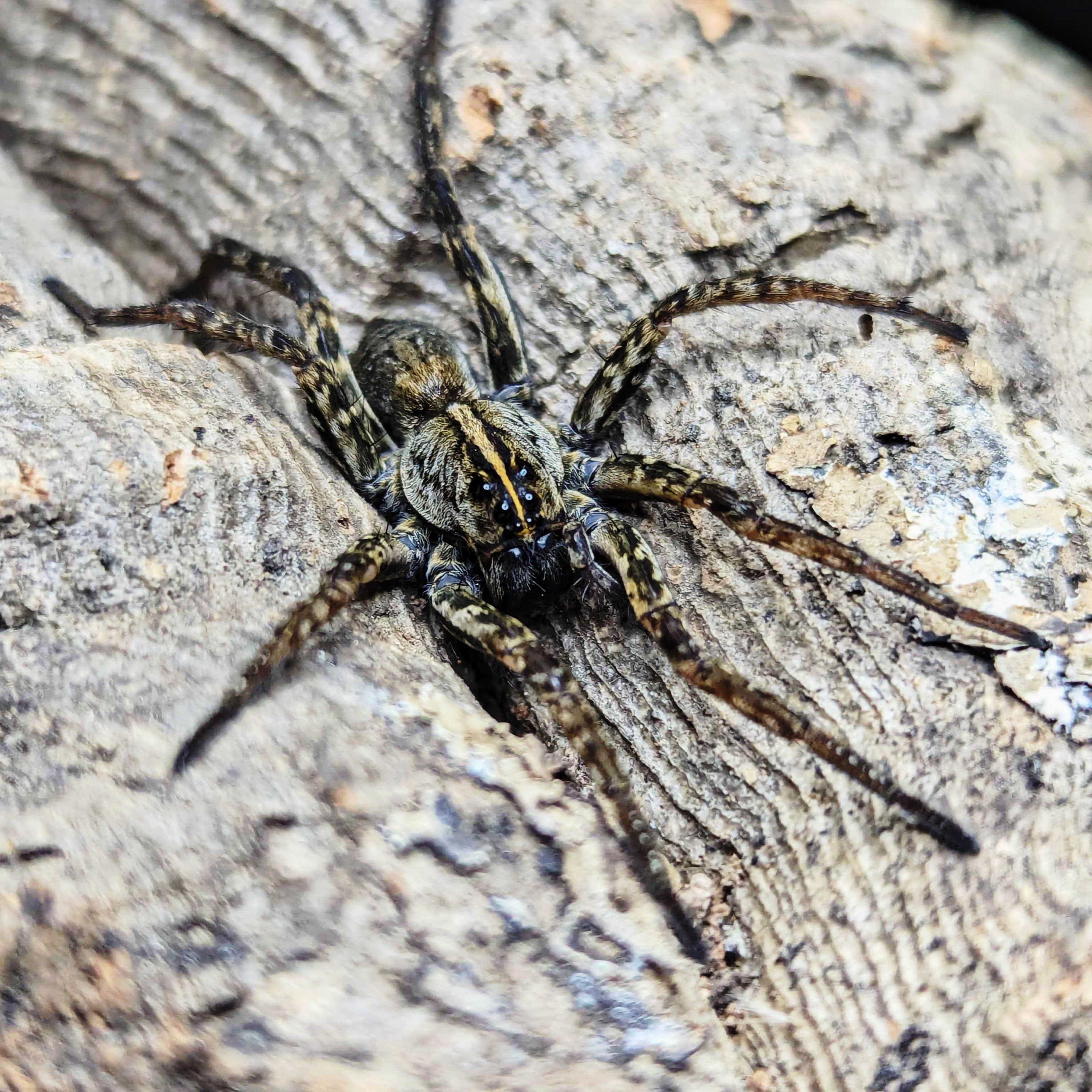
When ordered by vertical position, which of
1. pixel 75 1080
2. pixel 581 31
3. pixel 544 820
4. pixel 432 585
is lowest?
pixel 75 1080

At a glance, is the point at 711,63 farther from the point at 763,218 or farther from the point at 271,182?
the point at 271,182

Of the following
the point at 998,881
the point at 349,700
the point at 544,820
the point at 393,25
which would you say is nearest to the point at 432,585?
the point at 349,700

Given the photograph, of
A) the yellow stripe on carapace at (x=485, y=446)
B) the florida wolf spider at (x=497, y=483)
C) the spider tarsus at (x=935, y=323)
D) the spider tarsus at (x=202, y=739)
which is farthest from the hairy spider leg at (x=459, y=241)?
the spider tarsus at (x=202, y=739)

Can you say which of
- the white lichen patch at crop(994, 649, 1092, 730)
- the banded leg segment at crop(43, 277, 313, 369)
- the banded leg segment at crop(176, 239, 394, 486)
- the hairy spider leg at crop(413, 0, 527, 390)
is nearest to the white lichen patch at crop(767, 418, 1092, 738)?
the white lichen patch at crop(994, 649, 1092, 730)

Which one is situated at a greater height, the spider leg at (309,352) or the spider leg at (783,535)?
the spider leg at (783,535)

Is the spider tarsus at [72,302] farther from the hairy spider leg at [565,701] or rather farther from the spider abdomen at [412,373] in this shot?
the hairy spider leg at [565,701]

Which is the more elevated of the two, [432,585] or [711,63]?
[711,63]

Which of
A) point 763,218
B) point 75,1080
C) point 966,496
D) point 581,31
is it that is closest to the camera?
point 75,1080
